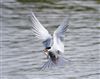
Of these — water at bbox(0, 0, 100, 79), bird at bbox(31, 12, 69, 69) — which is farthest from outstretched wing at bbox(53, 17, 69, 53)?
water at bbox(0, 0, 100, 79)

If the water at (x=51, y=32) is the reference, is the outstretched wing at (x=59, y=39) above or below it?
above

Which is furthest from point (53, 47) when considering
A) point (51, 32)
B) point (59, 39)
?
point (51, 32)

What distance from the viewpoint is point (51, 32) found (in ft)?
35.6

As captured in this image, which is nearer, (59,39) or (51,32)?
A: (59,39)

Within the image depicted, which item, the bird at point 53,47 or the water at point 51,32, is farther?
the water at point 51,32

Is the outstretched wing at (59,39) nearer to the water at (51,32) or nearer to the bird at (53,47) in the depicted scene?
the bird at (53,47)

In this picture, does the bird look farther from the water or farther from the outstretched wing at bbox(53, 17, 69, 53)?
the water

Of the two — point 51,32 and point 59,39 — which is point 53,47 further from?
point 51,32

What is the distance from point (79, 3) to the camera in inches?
548

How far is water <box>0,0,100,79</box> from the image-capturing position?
8.74 metres

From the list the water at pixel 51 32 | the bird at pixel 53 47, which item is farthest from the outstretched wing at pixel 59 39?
the water at pixel 51 32

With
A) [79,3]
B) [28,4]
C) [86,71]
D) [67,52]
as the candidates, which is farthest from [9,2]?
[86,71]

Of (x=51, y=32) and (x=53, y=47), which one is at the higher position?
(x=53, y=47)

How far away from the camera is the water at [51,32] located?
874 centimetres
